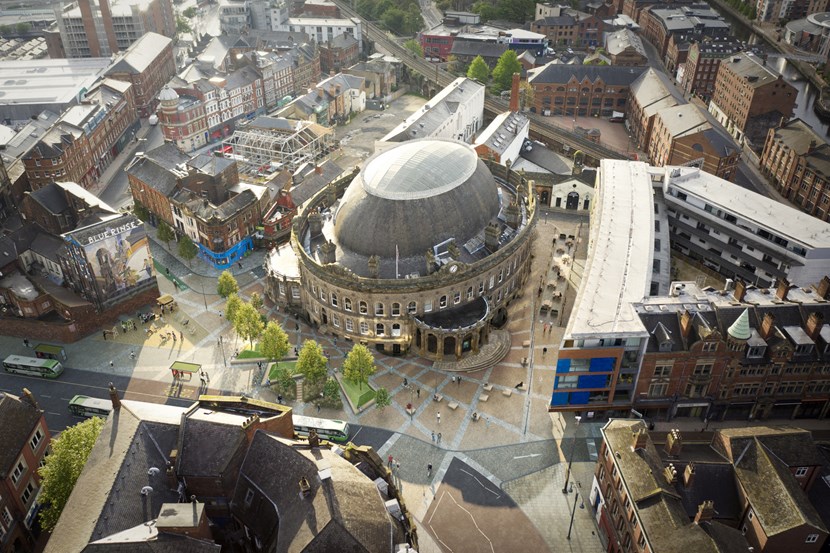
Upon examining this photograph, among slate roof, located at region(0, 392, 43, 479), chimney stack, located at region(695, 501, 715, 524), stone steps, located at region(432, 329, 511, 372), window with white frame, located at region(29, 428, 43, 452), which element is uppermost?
chimney stack, located at region(695, 501, 715, 524)

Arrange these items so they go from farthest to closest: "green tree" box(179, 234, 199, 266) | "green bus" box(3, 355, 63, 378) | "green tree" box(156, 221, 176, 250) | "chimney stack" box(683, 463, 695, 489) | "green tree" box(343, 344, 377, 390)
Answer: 1. "green tree" box(156, 221, 176, 250)
2. "green tree" box(179, 234, 199, 266)
3. "green bus" box(3, 355, 63, 378)
4. "green tree" box(343, 344, 377, 390)
5. "chimney stack" box(683, 463, 695, 489)

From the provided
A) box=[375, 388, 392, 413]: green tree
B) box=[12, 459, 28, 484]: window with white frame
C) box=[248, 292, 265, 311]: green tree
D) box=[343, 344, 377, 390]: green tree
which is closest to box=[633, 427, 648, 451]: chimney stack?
box=[375, 388, 392, 413]: green tree

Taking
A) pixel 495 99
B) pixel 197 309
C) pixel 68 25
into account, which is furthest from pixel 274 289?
pixel 68 25

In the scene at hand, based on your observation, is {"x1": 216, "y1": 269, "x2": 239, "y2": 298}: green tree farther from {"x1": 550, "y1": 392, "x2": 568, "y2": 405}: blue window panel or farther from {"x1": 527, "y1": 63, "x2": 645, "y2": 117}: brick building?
{"x1": 527, "y1": 63, "x2": 645, "y2": 117}: brick building

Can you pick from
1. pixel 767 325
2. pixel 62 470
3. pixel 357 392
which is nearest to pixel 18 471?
pixel 62 470

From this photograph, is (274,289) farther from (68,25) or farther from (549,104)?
(68,25)

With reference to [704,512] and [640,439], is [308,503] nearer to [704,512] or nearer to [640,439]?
[640,439]

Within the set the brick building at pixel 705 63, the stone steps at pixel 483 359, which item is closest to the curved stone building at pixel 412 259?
the stone steps at pixel 483 359
